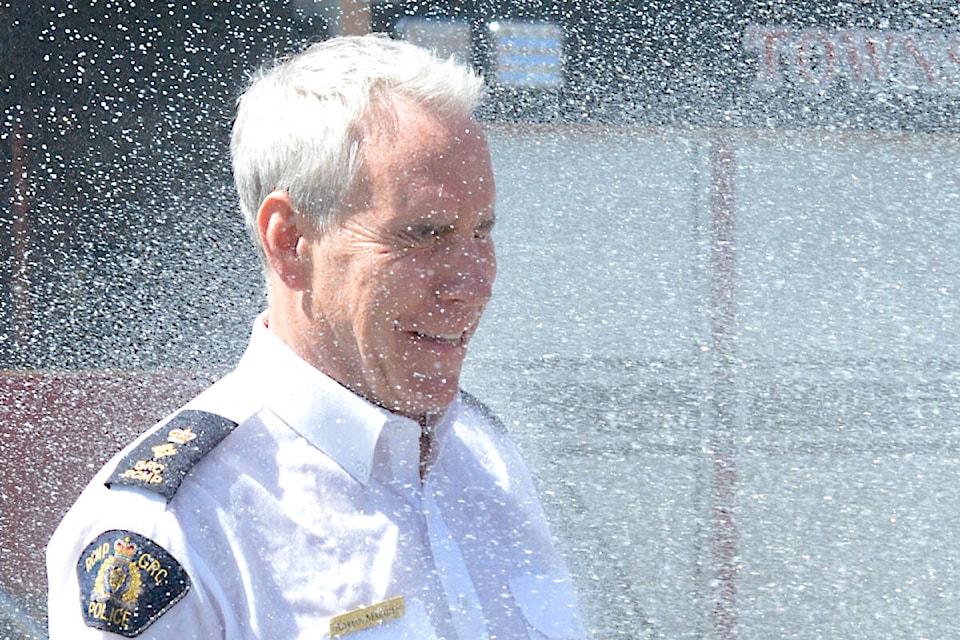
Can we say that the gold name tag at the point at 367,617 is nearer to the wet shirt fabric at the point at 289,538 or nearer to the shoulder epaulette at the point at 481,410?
the wet shirt fabric at the point at 289,538

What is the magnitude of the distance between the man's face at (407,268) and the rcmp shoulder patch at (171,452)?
0.08 metres

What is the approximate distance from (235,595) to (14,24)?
1.67 meters

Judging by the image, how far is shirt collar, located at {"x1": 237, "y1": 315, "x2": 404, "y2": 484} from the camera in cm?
75

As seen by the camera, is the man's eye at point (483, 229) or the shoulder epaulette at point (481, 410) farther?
the shoulder epaulette at point (481, 410)

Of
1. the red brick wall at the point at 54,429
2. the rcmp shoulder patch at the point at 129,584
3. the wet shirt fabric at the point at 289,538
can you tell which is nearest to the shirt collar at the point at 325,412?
the wet shirt fabric at the point at 289,538

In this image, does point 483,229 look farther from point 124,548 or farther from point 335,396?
point 124,548

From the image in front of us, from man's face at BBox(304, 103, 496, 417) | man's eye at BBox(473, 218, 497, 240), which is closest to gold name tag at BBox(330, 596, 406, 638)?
man's face at BBox(304, 103, 496, 417)

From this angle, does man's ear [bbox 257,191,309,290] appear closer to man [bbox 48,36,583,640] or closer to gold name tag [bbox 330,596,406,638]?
man [bbox 48,36,583,640]

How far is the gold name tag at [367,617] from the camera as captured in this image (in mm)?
720

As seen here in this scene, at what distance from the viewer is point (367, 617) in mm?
730

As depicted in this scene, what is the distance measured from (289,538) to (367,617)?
0.23 feet

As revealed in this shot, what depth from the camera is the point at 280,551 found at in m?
0.72

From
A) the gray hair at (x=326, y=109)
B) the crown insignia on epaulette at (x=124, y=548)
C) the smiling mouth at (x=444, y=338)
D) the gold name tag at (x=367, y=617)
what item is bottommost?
the gold name tag at (x=367, y=617)

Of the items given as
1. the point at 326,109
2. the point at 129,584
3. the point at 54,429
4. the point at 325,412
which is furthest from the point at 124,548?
the point at 54,429
